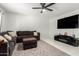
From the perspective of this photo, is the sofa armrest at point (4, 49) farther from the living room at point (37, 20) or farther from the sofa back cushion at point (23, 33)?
the sofa back cushion at point (23, 33)

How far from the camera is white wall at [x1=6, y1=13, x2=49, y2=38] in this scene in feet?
13.9

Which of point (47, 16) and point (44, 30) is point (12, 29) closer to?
point (44, 30)

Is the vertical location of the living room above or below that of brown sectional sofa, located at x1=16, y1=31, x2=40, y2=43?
above

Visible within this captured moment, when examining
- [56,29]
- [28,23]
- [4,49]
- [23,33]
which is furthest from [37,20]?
[4,49]

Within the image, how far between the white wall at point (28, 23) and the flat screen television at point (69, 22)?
33.2 inches

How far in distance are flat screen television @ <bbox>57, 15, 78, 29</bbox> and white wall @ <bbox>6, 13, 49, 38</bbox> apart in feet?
2.77

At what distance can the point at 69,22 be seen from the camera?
457 cm

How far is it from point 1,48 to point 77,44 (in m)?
3.40

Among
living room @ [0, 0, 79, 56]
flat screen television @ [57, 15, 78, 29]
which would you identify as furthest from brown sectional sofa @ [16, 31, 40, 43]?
flat screen television @ [57, 15, 78, 29]

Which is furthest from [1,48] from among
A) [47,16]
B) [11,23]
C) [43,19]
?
[47,16]

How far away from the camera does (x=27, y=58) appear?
3.39ft

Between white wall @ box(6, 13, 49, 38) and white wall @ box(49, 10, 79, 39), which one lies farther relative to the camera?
white wall @ box(49, 10, 79, 39)

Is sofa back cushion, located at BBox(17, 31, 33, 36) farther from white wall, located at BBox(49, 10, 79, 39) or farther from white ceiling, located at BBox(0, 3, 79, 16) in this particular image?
white wall, located at BBox(49, 10, 79, 39)

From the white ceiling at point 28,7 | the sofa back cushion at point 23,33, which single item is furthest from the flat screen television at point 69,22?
the sofa back cushion at point 23,33
